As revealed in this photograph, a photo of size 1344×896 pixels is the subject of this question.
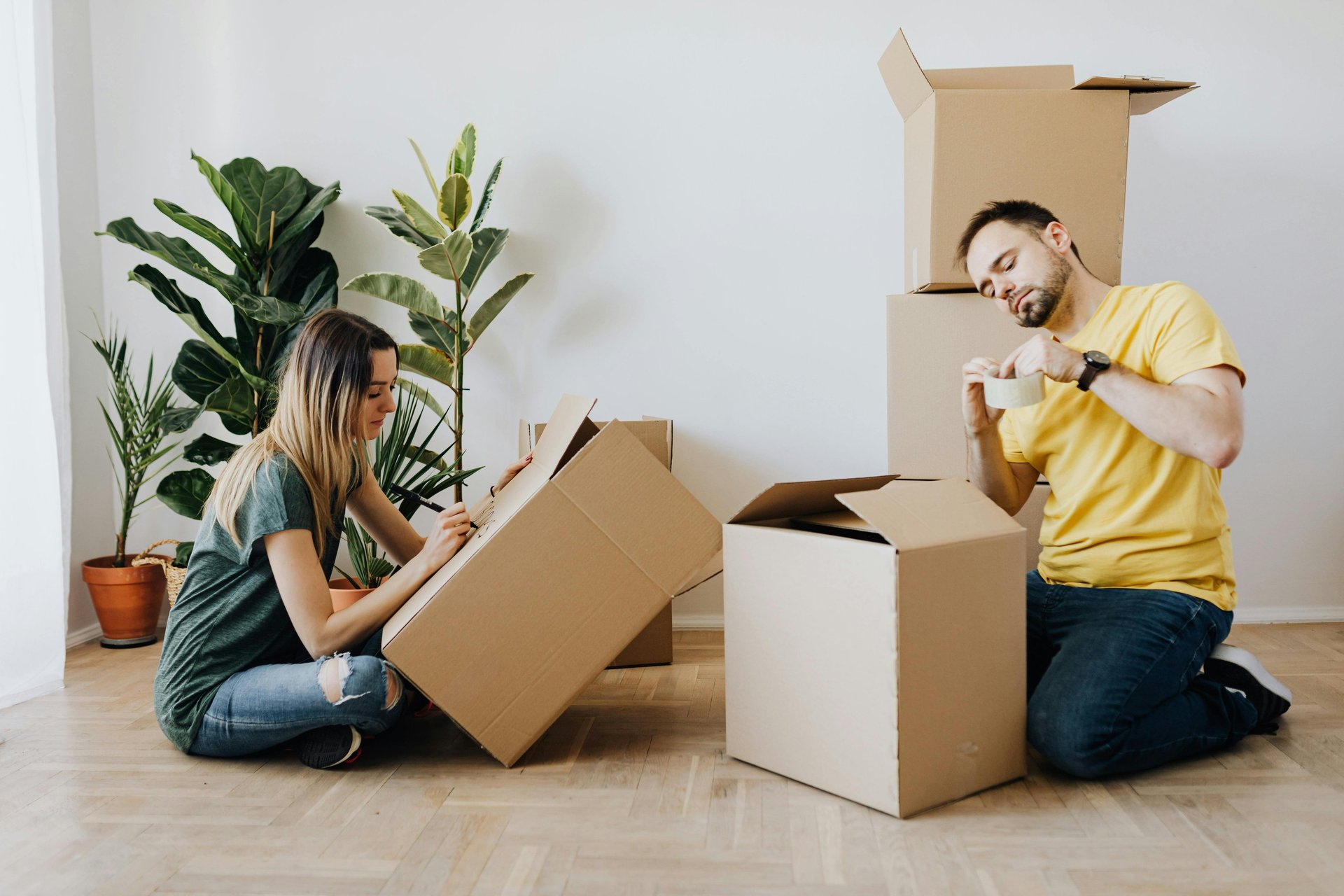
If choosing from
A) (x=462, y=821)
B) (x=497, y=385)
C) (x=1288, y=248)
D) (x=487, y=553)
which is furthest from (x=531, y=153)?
(x=1288, y=248)

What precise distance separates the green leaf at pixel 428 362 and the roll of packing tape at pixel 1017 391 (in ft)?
5.08

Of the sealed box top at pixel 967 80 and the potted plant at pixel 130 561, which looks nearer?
the sealed box top at pixel 967 80

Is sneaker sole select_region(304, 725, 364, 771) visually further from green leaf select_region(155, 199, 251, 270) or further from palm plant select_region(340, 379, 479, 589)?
green leaf select_region(155, 199, 251, 270)

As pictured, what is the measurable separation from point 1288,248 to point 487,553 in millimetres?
2373

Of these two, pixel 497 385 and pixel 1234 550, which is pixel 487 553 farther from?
pixel 1234 550

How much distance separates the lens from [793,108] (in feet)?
8.77

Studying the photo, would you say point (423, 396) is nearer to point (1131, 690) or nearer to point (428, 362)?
point (428, 362)

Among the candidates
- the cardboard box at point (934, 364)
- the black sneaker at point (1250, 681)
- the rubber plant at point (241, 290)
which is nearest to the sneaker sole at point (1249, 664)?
the black sneaker at point (1250, 681)

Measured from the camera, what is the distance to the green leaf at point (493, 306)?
2.56 meters

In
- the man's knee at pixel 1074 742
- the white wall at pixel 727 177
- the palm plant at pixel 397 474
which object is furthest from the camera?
the white wall at pixel 727 177

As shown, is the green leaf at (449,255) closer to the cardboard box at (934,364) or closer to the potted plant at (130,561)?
the potted plant at (130,561)

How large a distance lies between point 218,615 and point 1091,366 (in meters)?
1.53

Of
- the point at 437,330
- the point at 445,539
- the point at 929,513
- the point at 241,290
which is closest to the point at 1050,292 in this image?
the point at 929,513

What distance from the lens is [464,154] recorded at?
8.22 feet
